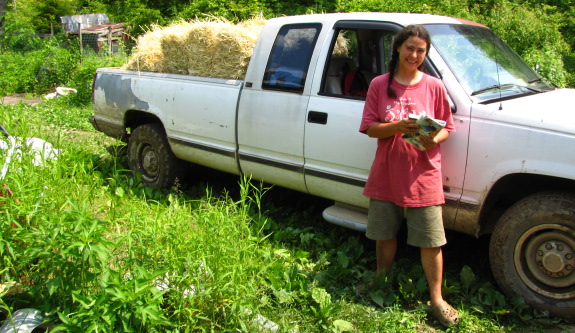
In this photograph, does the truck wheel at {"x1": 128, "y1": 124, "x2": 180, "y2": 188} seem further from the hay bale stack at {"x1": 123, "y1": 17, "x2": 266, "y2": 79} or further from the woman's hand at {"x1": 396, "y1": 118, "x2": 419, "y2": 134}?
the woman's hand at {"x1": 396, "y1": 118, "x2": 419, "y2": 134}

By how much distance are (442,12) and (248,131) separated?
6.59 m

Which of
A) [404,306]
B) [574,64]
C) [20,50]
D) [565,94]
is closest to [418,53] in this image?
[565,94]

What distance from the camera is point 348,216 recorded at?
177 inches

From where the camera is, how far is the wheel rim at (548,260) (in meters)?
3.56

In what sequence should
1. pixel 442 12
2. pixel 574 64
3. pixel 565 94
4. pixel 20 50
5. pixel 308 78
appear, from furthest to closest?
1. pixel 20 50
2. pixel 442 12
3. pixel 574 64
4. pixel 308 78
5. pixel 565 94

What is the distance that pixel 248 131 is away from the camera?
5.03 m

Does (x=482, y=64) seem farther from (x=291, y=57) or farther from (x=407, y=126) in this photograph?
(x=291, y=57)

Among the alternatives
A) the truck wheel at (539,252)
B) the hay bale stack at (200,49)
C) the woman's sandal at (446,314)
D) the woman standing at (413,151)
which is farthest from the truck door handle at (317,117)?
the woman's sandal at (446,314)

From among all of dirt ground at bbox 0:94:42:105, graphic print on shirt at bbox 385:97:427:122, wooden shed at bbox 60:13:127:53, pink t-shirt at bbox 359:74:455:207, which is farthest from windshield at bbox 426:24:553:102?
wooden shed at bbox 60:13:127:53

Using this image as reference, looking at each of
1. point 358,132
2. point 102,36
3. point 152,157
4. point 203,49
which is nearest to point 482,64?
point 358,132

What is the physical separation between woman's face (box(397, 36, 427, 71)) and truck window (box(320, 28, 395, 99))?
114cm

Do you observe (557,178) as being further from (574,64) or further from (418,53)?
(574,64)

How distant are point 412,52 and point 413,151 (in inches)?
24.8

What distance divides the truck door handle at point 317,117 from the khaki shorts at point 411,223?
2.82 ft
